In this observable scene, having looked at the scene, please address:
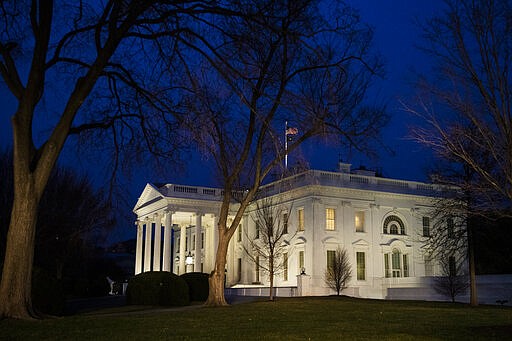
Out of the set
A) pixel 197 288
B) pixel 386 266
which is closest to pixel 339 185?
pixel 386 266

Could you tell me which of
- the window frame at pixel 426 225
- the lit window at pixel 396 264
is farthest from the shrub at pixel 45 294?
the window frame at pixel 426 225

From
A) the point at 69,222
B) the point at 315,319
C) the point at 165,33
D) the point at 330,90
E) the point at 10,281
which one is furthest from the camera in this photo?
the point at 69,222

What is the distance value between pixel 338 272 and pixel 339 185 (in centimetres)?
849

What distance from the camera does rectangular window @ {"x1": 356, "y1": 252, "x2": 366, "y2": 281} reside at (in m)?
42.8

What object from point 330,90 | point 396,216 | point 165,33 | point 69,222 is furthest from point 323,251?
point 165,33

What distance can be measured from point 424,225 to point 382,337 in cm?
3852

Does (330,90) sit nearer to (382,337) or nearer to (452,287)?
(382,337)

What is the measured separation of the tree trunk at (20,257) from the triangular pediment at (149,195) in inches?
1466

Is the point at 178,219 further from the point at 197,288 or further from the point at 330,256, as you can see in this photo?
the point at 197,288

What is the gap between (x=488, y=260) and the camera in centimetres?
4312

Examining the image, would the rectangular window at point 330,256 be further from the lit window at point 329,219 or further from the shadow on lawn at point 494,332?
the shadow on lawn at point 494,332

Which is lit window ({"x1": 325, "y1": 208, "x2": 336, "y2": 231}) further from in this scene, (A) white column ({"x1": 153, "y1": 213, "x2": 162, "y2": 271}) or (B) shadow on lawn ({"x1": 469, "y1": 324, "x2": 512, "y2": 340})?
(B) shadow on lawn ({"x1": 469, "y1": 324, "x2": 512, "y2": 340})

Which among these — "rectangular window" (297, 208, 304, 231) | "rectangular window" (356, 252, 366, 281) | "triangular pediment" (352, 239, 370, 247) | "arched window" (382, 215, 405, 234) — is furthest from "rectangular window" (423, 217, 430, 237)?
"rectangular window" (297, 208, 304, 231)

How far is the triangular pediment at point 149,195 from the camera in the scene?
167 feet
